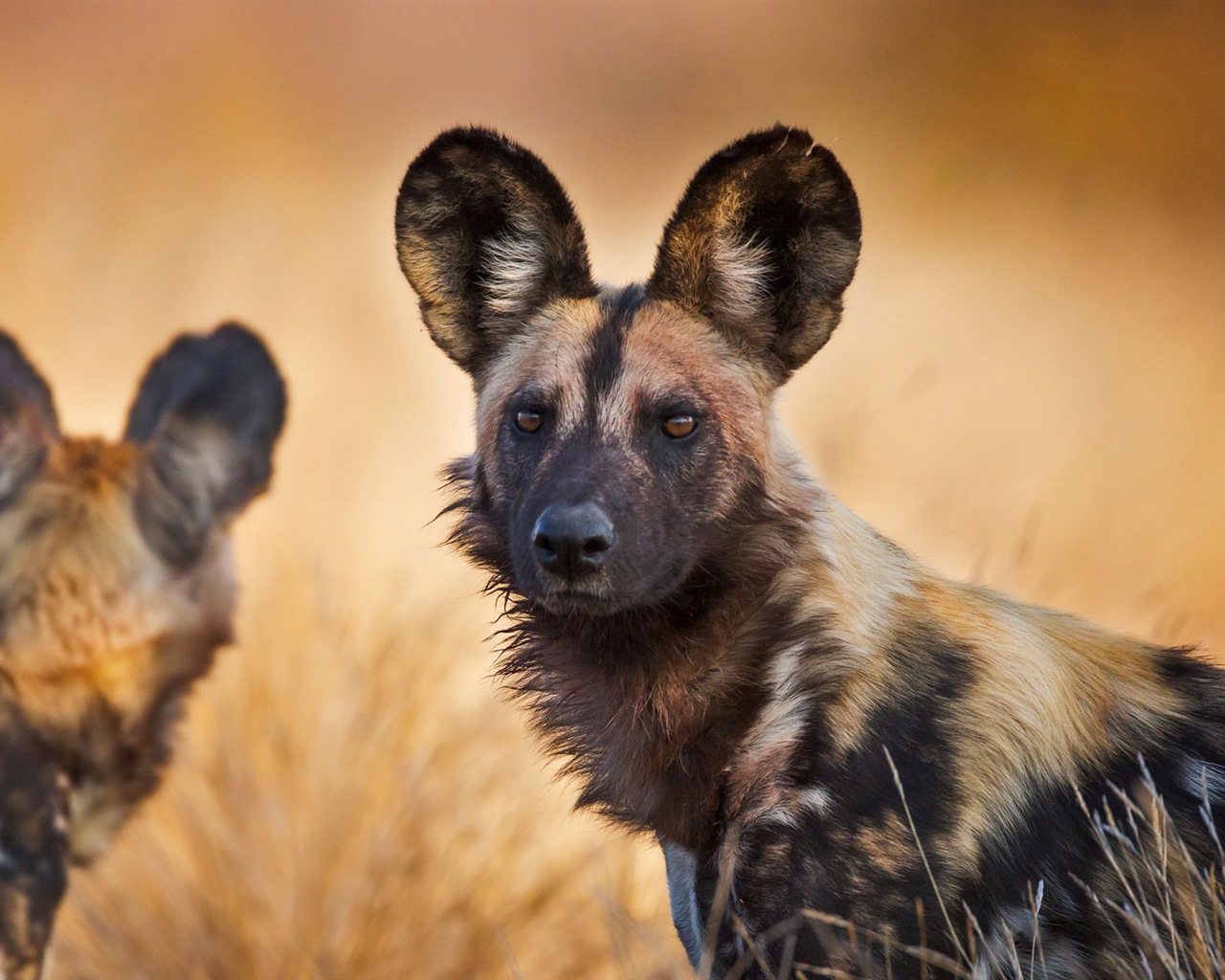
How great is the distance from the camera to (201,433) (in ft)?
10.3

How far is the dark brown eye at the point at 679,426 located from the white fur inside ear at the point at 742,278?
204 millimetres

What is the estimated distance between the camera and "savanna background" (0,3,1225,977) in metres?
3.57

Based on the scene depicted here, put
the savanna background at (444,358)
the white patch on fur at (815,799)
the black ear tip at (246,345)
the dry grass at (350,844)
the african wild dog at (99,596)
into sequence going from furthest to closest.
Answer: the savanna background at (444,358)
the dry grass at (350,844)
the black ear tip at (246,345)
the african wild dog at (99,596)
the white patch on fur at (815,799)

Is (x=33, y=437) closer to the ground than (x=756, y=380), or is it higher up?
closer to the ground

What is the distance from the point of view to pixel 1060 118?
7824 millimetres

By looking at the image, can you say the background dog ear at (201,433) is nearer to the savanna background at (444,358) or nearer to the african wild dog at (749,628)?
the savanna background at (444,358)

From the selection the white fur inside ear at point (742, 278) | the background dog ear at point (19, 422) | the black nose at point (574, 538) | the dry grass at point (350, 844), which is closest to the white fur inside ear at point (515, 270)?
the white fur inside ear at point (742, 278)

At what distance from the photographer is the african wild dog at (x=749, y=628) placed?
1.84m

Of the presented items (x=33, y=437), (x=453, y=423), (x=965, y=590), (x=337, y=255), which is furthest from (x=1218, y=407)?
(x=33, y=437)

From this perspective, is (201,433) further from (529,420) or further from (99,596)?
(529,420)

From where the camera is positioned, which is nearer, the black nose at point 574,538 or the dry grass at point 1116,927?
the dry grass at point 1116,927

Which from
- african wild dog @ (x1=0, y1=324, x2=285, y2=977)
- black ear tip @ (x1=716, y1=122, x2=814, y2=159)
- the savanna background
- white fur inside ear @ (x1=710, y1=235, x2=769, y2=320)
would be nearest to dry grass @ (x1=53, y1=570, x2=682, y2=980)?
the savanna background

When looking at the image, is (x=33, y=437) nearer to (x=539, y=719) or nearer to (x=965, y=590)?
(x=539, y=719)

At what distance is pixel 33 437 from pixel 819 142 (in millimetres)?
1827
